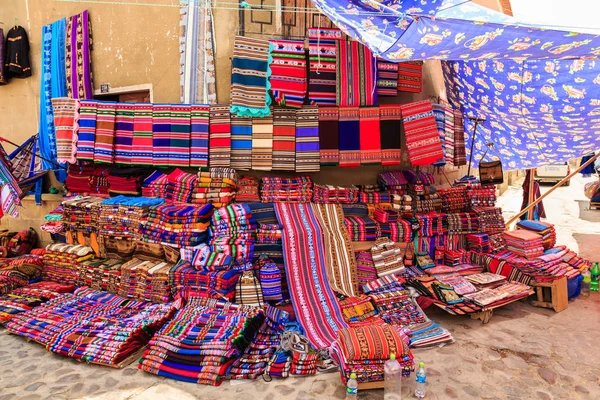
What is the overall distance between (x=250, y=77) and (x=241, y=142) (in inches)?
33.0

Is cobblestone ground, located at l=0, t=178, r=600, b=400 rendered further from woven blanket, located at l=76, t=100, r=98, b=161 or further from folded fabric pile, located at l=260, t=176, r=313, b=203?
woven blanket, located at l=76, t=100, r=98, b=161

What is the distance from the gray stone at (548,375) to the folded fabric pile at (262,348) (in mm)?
2445

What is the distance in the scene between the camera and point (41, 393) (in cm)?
352

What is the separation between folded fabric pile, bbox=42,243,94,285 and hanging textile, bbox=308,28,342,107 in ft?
12.5

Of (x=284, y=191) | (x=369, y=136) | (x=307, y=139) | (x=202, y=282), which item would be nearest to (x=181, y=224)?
(x=202, y=282)

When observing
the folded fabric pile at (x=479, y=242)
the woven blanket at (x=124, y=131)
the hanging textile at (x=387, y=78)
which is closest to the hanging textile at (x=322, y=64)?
the hanging textile at (x=387, y=78)

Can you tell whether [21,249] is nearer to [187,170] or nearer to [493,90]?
[187,170]

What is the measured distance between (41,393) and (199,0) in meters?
4.93

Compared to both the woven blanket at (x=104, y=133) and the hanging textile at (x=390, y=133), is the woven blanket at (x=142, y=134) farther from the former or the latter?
the hanging textile at (x=390, y=133)

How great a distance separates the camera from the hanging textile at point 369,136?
5555 millimetres

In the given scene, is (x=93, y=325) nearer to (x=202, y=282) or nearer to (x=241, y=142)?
(x=202, y=282)

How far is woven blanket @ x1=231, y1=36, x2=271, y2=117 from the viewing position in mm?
5273

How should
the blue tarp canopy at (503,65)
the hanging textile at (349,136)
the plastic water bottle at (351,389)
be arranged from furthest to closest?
the hanging textile at (349,136) → the blue tarp canopy at (503,65) → the plastic water bottle at (351,389)

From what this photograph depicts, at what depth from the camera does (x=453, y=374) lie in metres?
3.80
